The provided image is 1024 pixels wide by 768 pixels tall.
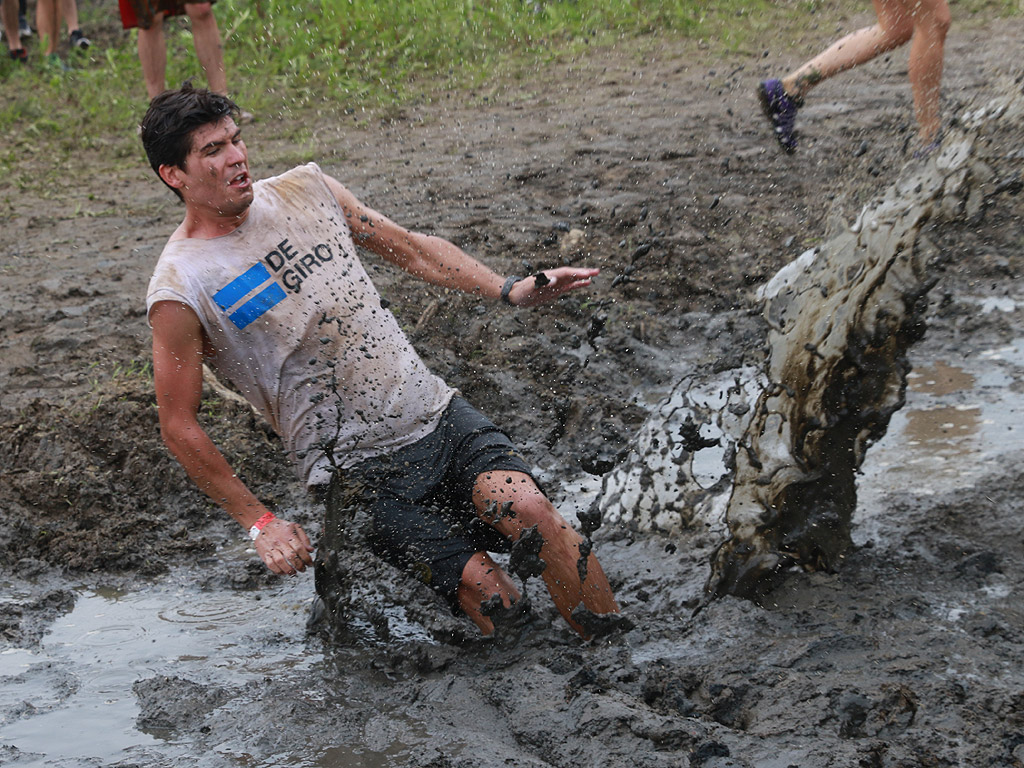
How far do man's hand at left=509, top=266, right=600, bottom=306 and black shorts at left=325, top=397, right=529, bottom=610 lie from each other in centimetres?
50

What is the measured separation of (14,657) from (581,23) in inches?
314

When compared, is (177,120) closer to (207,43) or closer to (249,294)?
(249,294)

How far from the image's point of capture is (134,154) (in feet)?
30.6

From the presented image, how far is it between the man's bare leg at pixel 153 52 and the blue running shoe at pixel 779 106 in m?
4.71

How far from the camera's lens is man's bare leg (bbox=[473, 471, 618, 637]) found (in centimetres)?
378

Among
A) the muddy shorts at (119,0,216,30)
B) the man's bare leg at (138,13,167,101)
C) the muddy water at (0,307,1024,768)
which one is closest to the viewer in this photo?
the muddy water at (0,307,1024,768)

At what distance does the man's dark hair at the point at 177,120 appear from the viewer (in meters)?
3.83

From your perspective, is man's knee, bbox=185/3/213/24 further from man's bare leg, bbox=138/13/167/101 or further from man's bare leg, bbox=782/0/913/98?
man's bare leg, bbox=782/0/913/98

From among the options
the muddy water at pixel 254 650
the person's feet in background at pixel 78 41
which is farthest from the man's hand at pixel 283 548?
the person's feet in background at pixel 78 41

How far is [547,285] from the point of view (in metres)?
4.06

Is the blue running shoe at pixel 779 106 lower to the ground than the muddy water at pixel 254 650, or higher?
higher

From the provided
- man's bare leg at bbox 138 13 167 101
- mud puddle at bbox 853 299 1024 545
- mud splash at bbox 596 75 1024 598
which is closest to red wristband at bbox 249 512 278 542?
mud splash at bbox 596 75 1024 598

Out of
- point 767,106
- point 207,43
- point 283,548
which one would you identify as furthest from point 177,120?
point 207,43

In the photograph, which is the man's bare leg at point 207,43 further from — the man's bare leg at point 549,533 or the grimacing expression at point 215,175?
the man's bare leg at point 549,533
